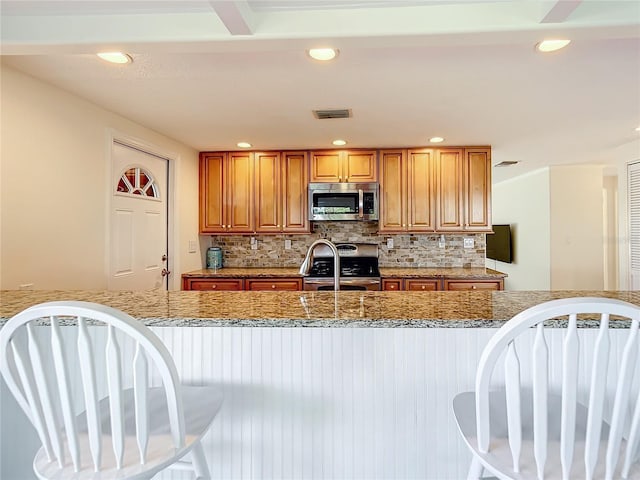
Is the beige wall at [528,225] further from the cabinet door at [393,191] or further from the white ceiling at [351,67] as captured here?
the cabinet door at [393,191]

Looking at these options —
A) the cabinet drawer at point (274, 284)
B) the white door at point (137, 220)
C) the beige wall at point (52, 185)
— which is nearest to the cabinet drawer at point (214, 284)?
the cabinet drawer at point (274, 284)

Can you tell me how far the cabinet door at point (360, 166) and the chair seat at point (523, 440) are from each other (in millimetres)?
3182

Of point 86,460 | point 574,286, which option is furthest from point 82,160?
point 574,286

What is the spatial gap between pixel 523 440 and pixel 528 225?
6410mm

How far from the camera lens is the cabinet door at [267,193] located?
169 inches

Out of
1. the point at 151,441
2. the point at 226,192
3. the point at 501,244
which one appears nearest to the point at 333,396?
the point at 151,441

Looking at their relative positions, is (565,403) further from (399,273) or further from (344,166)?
(344,166)

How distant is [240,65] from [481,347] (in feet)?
5.93

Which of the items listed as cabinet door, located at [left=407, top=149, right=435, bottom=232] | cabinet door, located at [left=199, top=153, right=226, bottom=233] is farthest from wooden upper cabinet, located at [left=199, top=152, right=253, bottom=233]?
cabinet door, located at [left=407, top=149, right=435, bottom=232]

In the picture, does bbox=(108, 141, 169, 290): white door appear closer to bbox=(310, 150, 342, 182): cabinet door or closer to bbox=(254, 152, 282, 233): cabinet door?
bbox=(254, 152, 282, 233): cabinet door

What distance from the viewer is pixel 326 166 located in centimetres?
425

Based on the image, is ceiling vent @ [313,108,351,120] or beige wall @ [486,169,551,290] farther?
beige wall @ [486,169,551,290]

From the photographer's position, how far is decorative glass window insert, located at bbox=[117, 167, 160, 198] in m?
3.18

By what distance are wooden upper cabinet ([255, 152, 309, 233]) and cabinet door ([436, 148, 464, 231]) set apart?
55.7 inches
